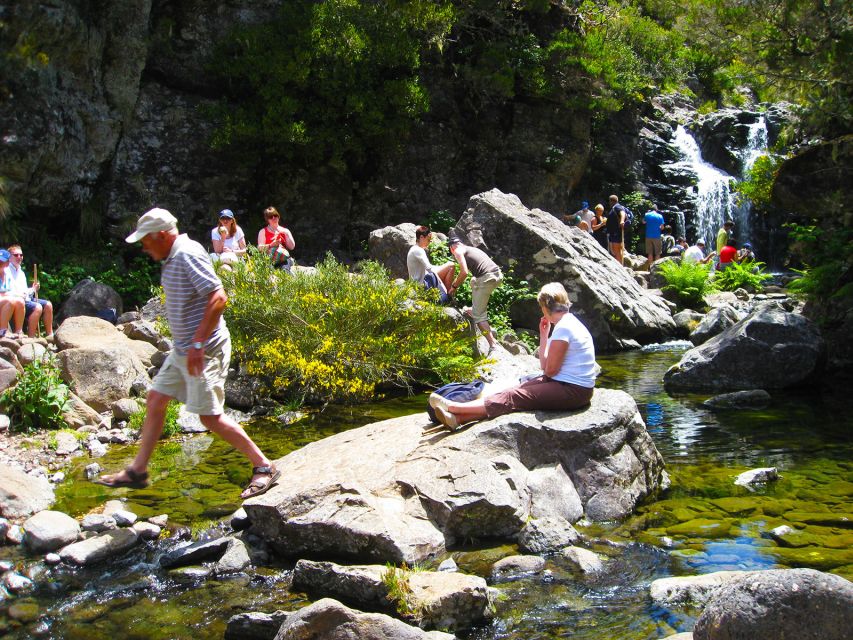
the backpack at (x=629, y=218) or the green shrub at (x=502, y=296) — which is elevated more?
A: the backpack at (x=629, y=218)

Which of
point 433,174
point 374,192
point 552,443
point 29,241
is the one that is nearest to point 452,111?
point 433,174

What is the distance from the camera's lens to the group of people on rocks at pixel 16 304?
37.7 feet

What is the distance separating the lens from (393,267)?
616 inches

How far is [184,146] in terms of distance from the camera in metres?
19.8

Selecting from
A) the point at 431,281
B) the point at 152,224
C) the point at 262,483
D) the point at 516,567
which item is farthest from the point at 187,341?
the point at 431,281

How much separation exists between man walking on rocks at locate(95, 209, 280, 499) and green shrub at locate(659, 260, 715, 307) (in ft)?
48.8

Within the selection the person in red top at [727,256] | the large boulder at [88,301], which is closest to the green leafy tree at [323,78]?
the large boulder at [88,301]

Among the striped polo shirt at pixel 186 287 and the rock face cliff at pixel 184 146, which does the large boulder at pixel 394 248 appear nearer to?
the rock face cliff at pixel 184 146

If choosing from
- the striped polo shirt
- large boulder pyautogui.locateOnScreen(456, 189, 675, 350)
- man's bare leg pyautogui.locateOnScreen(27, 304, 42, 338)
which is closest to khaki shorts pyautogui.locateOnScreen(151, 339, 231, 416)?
the striped polo shirt

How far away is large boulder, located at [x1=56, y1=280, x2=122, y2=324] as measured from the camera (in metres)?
14.4

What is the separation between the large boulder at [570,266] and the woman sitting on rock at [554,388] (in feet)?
27.3

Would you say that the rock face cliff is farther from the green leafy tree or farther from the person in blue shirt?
the person in blue shirt

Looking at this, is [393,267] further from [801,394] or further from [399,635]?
[399,635]

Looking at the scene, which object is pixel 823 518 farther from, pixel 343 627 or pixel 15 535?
pixel 15 535
